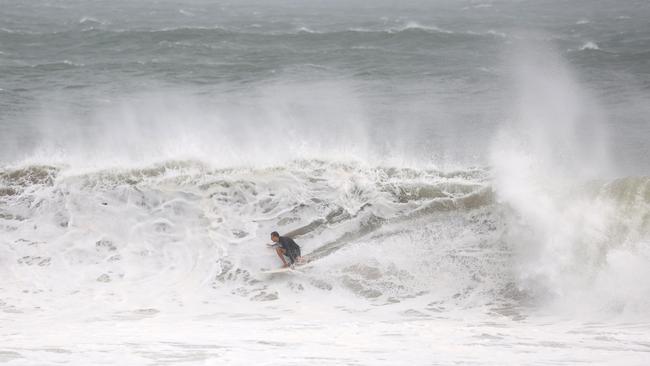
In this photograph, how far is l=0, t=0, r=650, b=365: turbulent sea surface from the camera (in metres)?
9.38

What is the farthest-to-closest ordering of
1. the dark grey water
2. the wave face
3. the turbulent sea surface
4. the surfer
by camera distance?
1. the dark grey water
2. the surfer
3. the wave face
4. the turbulent sea surface

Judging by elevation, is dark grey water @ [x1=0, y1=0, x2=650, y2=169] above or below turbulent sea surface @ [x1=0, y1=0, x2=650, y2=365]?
above

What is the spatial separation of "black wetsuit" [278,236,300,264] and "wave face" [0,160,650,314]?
35 centimetres

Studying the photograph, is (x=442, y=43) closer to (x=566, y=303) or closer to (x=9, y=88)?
(x=9, y=88)

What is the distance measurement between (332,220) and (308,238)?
0.59 meters

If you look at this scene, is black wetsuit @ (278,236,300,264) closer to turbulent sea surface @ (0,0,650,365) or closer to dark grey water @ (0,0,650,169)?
turbulent sea surface @ (0,0,650,365)

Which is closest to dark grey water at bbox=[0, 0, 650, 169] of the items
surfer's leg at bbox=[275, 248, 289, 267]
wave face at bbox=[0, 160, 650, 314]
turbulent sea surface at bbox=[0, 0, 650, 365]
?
turbulent sea surface at bbox=[0, 0, 650, 365]

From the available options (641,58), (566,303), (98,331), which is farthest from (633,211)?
(641,58)

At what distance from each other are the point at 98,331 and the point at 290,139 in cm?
855

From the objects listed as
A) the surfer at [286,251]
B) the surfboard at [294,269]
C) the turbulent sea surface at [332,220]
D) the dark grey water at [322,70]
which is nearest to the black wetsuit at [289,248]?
the surfer at [286,251]

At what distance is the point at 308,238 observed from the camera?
42.7 feet

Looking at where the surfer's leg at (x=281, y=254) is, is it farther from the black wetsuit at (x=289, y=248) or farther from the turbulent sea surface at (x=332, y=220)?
the turbulent sea surface at (x=332, y=220)

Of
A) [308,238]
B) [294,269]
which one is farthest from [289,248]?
Result: [308,238]

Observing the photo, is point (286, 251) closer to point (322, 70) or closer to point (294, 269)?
point (294, 269)
